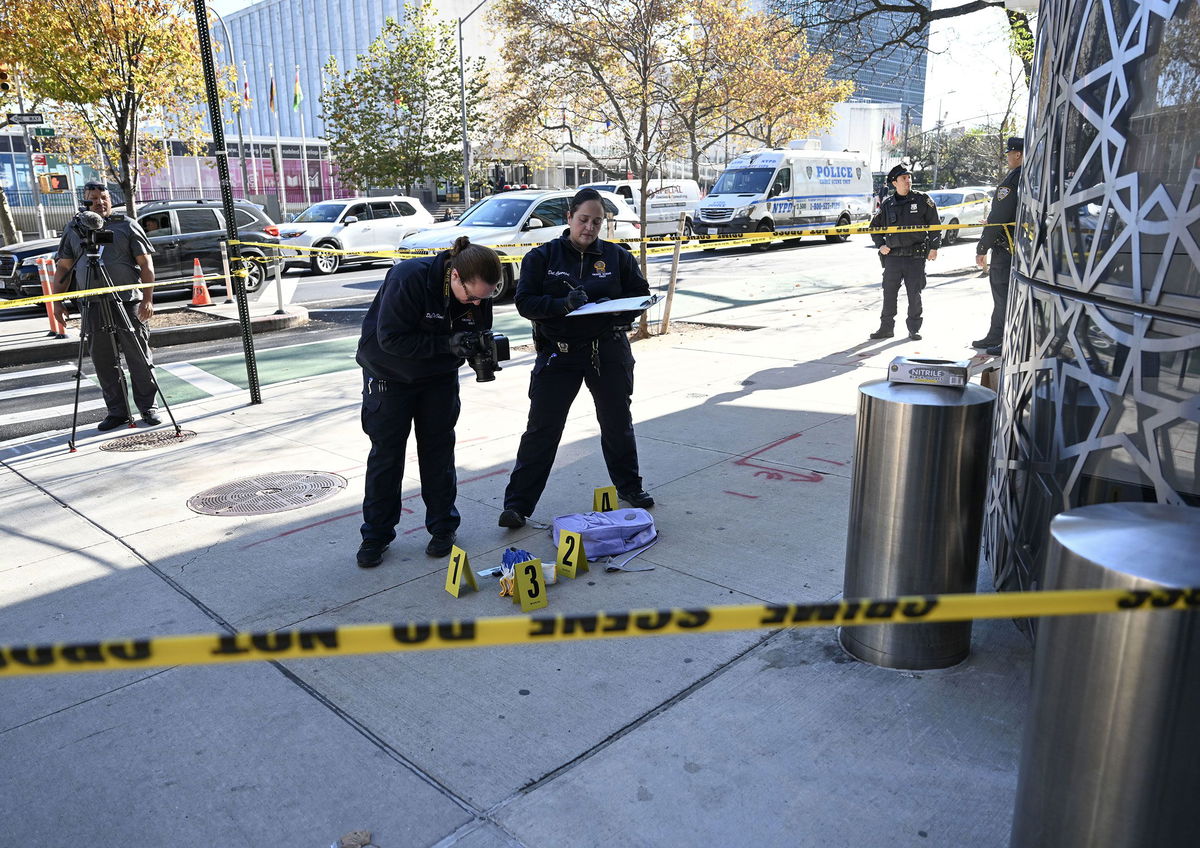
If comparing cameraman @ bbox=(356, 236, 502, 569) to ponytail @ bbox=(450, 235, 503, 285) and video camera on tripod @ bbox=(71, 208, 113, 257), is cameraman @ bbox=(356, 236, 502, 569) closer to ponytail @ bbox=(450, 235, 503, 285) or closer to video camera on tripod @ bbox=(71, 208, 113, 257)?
ponytail @ bbox=(450, 235, 503, 285)

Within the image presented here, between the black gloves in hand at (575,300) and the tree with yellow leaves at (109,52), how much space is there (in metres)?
11.1

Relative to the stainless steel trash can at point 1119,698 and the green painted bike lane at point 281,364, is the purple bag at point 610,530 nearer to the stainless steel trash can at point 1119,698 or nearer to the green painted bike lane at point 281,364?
the stainless steel trash can at point 1119,698

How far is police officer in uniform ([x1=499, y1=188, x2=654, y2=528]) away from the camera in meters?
5.08

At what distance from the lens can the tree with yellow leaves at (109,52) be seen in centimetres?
1327

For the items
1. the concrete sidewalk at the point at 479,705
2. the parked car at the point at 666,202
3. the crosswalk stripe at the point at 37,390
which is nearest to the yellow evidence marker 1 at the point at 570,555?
the concrete sidewalk at the point at 479,705

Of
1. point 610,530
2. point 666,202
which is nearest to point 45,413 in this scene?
point 610,530

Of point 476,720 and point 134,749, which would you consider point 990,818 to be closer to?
point 476,720

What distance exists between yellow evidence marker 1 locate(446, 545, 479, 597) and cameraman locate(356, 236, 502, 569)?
0.52 meters

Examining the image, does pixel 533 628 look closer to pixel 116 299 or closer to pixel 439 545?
pixel 439 545

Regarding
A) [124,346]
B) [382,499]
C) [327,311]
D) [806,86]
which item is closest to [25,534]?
[382,499]

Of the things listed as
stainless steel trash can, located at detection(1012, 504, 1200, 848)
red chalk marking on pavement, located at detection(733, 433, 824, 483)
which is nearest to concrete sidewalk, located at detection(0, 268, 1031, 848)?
red chalk marking on pavement, located at detection(733, 433, 824, 483)

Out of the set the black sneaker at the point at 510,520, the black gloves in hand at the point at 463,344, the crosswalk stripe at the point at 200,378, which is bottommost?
the crosswalk stripe at the point at 200,378

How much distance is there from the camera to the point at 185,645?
1837 millimetres

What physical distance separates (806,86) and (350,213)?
2023cm
